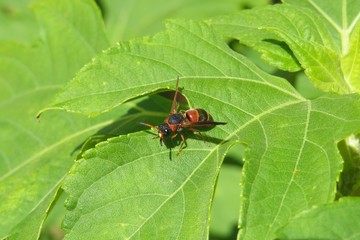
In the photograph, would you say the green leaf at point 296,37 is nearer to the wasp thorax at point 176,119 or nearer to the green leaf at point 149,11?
the wasp thorax at point 176,119

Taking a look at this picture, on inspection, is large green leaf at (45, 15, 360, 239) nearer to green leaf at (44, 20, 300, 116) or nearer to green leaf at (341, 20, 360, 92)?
green leaf at (44, 20, 300, 116)

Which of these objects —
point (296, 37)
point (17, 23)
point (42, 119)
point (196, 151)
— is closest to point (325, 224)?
point (196, 151)

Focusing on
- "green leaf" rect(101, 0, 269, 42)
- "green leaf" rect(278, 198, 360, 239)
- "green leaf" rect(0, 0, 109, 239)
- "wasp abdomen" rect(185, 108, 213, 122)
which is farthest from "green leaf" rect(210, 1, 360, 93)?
"green leaf" rect(101, 0, 269, 42)

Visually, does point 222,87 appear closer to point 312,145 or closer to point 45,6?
point 312,145

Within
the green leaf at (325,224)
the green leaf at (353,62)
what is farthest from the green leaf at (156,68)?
the green leaf at (325,224)

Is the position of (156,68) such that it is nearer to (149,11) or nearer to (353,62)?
(353,62)

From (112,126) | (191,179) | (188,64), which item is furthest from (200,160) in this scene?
(112,126)

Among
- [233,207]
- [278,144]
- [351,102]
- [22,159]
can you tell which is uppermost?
[351,102]
